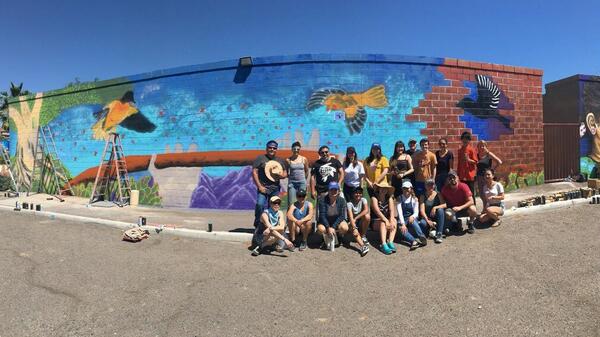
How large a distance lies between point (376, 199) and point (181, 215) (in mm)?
5250

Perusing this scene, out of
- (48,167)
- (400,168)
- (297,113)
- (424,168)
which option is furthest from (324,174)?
(48,167)

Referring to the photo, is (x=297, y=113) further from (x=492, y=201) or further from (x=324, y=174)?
(x=492, y=201)

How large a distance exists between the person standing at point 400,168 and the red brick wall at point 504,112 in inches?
134

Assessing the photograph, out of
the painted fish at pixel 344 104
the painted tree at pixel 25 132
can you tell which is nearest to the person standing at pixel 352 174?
the painted fish at pixel 344 104

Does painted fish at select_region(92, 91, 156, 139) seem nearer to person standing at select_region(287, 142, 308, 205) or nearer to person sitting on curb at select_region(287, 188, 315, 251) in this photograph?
person standing at select_region(287, 142, 308, 205)

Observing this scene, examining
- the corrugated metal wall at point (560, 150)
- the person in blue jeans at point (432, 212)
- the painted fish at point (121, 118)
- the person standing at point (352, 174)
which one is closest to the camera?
the person in blue jeans at point (432, 212)

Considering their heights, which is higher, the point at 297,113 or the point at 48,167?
the point at 297,113

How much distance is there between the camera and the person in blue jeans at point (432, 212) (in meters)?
5.51

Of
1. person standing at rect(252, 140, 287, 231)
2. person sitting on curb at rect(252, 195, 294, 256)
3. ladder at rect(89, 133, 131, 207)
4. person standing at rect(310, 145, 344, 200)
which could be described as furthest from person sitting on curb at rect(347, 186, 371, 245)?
ladder at rect(89, 133, 131, 207)

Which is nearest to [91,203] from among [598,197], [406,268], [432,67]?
[406,268]

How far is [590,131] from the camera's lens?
1159cm

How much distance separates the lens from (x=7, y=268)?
4.73 metres

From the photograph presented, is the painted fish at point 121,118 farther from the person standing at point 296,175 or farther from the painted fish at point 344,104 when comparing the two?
the person standing at point 296,175

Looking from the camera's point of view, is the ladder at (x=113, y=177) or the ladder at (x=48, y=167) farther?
the ladder at (x=48, y=167)
